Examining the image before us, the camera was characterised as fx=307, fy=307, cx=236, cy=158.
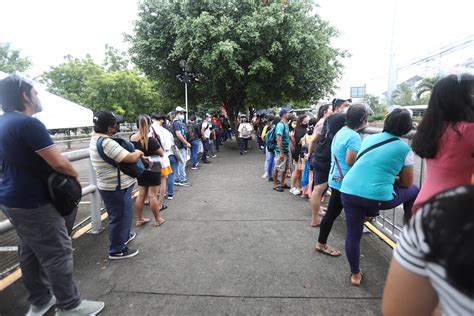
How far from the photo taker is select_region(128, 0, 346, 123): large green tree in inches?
460

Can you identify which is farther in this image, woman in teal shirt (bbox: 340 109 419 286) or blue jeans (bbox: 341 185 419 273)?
blue jeans (bbox: 341 185 419 273)

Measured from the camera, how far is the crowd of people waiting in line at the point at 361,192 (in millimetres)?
842

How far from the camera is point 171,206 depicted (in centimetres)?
579

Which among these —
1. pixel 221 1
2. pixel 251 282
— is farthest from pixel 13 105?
pixel 221 1

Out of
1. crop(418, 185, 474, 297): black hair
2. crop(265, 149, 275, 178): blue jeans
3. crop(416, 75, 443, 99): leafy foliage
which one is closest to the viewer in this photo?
crop(418, 185, 474, 297): black hair

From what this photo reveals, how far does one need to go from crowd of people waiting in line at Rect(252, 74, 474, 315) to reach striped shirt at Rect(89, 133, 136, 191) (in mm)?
2339

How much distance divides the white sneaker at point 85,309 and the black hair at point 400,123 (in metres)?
2.95

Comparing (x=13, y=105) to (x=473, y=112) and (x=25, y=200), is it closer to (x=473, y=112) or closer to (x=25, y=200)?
(x=25, y=200)

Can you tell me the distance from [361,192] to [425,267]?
1.91 metres

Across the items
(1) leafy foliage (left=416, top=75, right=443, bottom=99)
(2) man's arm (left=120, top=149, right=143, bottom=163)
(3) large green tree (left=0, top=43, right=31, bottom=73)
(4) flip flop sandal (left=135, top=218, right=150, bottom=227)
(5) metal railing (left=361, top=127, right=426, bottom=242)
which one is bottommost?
(4) flip flop sandal (left=135, top=218, right=150, bottom=227)

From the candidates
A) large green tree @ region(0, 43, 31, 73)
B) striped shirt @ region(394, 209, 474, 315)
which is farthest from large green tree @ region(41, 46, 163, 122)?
striped shirt @ region(394, 209, 474, 315)

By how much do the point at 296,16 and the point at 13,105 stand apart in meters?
11.9

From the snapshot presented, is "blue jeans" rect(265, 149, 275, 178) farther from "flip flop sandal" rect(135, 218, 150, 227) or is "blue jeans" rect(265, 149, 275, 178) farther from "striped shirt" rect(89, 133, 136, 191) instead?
"striped shirt" rect(89, 133, 136, 191)

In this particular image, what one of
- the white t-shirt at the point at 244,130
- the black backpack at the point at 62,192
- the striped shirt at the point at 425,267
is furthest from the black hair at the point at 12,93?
the white t-shirt at the point at 244,130
